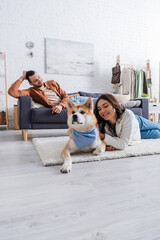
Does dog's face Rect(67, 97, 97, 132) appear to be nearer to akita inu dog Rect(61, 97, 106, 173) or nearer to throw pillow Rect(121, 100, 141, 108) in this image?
akita inu dog Rect(61, 97, 106, 173)

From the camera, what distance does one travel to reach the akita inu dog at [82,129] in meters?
1.12

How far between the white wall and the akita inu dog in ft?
9.03

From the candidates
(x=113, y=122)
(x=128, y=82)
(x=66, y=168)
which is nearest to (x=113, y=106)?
(x=113, y=122)

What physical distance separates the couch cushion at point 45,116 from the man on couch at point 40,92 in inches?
2.3

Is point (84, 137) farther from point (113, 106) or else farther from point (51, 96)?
point (51, 96)

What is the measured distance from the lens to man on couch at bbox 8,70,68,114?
214cm

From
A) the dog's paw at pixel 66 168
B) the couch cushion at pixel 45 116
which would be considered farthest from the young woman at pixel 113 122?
the couch cushion at pixel 45 116

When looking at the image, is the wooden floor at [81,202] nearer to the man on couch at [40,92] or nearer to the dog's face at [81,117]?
the dog's face at [81,117]

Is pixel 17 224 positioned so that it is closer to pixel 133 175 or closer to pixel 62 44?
pixel 133 175

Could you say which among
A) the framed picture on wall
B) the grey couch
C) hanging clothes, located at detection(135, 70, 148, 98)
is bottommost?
the grey couch

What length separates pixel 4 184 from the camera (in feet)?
2.78

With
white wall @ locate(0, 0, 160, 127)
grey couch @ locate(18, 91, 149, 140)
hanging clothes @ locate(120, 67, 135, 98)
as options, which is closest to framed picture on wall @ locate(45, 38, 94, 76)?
white wall @ locate(0, 0, 160, 127)

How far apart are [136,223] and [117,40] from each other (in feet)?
14.7

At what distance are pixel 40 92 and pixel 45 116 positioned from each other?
1.15ft
